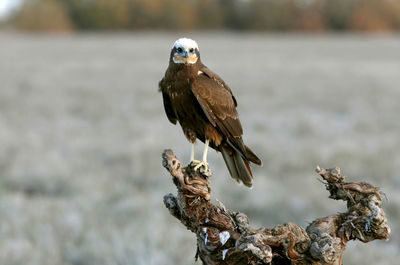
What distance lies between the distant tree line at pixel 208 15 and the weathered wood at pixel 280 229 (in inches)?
2235

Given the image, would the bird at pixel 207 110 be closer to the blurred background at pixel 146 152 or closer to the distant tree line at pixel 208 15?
the blurred background at pixel 146 152

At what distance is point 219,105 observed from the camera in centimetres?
234

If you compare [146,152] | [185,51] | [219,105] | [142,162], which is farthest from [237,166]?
[146,152]

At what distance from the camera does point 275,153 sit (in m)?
9.14

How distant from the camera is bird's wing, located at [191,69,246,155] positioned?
2.26 metres

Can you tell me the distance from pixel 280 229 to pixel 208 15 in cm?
5829

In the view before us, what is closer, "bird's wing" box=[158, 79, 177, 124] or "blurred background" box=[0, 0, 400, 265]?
"bird's wing" box=[158, 79, 177, 124]

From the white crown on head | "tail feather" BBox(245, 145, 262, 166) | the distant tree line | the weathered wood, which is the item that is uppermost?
the distant tree line

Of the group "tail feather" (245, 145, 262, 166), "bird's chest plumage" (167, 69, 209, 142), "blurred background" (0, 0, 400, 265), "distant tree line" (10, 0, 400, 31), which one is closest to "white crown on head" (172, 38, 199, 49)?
"bird's chest plumage" (167, 69, 209, 142)

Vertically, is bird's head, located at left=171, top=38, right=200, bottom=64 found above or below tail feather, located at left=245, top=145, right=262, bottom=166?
above

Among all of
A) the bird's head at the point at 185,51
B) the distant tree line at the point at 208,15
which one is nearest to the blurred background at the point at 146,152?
the bird's head at the point at 185,51

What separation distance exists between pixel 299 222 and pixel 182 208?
4516 mm

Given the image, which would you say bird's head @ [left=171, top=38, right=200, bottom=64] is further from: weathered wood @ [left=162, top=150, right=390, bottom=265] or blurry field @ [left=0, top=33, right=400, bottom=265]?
blurry field @ [left=0, top=33, right=400, bottom=265]

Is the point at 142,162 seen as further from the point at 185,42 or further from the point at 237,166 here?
the point at 185,42
